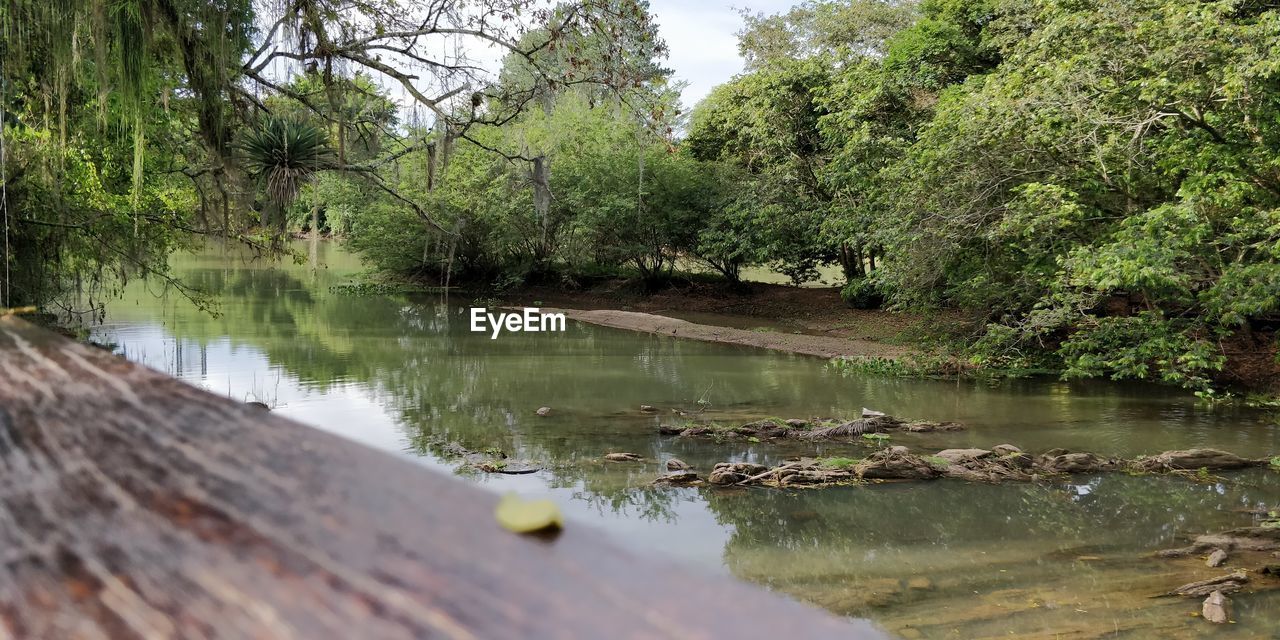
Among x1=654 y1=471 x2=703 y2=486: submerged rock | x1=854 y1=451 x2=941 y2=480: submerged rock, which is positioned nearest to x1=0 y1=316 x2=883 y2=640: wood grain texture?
x1=654 y1=471 x2=703 y2=486: submerged rock

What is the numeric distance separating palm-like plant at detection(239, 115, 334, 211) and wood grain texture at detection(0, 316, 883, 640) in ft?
25.9

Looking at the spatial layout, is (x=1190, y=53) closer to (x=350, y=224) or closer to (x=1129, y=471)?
(x=1129, y=471)

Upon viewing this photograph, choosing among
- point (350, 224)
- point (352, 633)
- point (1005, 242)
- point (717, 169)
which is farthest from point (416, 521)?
point (350, 224)

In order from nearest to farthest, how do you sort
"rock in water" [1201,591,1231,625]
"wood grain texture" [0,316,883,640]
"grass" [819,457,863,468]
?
"wood grain texture" [0,316,883,640] → "rock in water" [1201,591,1231,625] → "grass" [819,457,863,468]

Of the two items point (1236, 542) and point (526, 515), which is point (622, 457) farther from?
point (526, 515)

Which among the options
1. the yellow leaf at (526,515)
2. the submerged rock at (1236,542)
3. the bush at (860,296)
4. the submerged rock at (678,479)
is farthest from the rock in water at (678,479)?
the bush at (860,296)

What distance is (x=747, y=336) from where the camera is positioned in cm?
1659

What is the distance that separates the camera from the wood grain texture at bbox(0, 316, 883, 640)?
0.45 meters

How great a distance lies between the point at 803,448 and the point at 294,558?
25.5 feet

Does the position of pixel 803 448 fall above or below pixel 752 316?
below

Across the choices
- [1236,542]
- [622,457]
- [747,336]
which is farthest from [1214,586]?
[747,336]

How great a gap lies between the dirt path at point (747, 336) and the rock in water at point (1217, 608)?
29.8 feet

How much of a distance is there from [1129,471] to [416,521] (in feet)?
26.4

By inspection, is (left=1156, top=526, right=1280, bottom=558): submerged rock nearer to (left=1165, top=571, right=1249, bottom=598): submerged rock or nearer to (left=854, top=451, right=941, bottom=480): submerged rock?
(left=1165, top=571, right=1249, bottom=598): submerged rock
